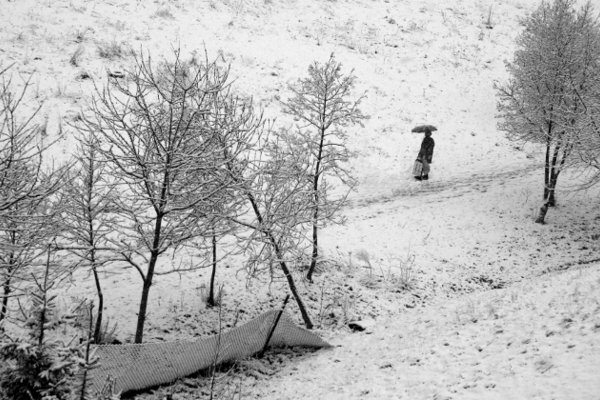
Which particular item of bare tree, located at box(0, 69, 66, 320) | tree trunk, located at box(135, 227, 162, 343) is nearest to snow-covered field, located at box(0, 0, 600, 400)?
bare tree, located at box(0, 69, 66, 320)

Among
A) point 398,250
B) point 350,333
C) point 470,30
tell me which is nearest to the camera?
point 350,333

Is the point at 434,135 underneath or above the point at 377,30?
underneath

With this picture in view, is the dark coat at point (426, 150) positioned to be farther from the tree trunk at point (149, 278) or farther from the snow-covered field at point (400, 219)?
the tree trunk at point (149, 278)

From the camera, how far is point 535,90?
1565cm

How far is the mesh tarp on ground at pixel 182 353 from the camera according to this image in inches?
267

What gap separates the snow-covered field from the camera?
263 inches

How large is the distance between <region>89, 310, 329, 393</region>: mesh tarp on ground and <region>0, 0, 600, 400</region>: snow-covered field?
386 mm

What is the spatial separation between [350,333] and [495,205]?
1011 centimetres

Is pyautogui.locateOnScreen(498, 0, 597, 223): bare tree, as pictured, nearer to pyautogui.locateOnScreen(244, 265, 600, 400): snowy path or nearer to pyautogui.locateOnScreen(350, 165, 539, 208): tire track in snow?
pyautogui.locateOnScreen(350, 165, 539, 208): tire track in snow

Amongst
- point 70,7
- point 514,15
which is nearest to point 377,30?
point 514,15

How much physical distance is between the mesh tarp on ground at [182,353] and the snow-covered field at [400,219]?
386 millimetres

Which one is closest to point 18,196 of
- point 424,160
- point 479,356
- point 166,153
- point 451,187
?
point 166,153

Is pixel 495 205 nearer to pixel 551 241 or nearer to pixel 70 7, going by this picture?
pixel 551 241

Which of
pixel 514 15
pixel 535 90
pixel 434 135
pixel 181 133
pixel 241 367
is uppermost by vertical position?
pixel 514 15
